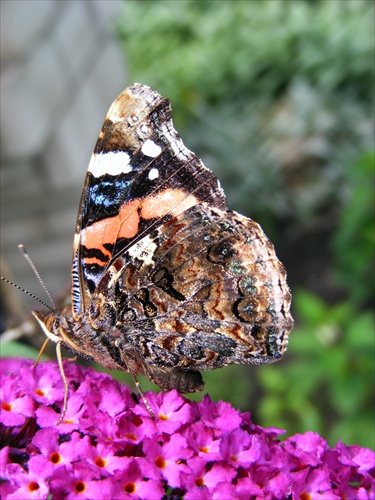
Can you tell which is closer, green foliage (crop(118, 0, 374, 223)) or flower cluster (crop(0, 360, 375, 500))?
flower cluster (crop(0, 360, 375, 500))

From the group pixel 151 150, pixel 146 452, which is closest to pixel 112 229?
Answer: pixel 151 150

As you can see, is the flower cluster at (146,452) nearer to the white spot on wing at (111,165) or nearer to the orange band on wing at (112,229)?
the orange band on wing at (112,229)

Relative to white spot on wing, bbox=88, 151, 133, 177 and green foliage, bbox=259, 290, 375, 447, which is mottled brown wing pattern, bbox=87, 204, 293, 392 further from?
green foliage, bbox=259, 290, 375, 447

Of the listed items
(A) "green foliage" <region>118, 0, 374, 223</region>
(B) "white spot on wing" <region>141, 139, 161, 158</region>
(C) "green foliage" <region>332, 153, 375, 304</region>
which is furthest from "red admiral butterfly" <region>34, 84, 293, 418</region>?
(A) "green foliage" <region>118, 0, 374, 223</region>

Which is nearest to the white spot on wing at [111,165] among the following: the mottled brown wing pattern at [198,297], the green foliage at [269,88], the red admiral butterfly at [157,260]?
the red admiral butterfly at [157,260]

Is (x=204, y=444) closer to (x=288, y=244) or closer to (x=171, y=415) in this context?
(x=171, y=415)

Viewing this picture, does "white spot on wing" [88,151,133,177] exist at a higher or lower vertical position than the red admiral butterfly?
higher

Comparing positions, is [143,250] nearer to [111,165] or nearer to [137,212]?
[137,212]

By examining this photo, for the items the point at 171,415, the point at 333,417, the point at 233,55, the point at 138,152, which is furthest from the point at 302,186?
the point at 171,415
